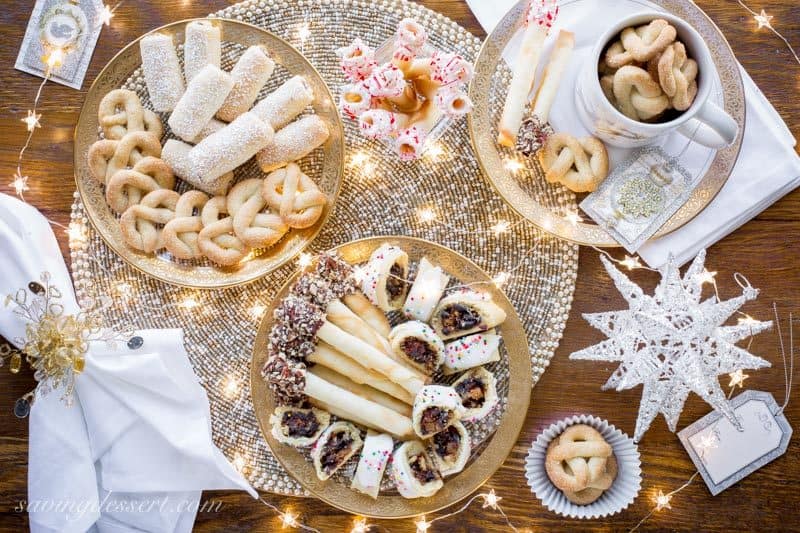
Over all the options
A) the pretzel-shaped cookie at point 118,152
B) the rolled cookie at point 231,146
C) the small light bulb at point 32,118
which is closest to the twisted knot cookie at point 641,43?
the rolled cookie at point 231,146

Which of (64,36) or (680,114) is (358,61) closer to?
(680,114)

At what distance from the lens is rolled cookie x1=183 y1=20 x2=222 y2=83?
1.91 meters

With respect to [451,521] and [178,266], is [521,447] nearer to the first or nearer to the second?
[451,521]

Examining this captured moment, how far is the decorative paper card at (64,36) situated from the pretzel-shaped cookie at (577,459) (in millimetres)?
1811

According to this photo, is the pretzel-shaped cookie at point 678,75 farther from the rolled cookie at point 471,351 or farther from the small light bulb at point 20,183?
the small light bulb at point 20,183

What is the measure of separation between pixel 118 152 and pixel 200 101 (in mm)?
283

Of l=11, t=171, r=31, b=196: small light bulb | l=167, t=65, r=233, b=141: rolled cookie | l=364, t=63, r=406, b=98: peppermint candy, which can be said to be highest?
l=364, t=63, r=406, b=98: peppermint candy

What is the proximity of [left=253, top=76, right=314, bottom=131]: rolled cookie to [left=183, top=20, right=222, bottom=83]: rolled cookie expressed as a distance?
19 cm

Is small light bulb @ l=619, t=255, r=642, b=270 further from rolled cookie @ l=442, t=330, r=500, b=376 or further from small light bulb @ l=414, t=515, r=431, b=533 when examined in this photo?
small light bulb @ l=414, t=515, r=431, b=533

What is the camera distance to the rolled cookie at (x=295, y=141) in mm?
1900

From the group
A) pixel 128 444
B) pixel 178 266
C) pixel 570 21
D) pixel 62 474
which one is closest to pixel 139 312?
pixel 178 266

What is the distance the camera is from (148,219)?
6.34 ft

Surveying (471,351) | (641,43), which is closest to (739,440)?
(471,351)

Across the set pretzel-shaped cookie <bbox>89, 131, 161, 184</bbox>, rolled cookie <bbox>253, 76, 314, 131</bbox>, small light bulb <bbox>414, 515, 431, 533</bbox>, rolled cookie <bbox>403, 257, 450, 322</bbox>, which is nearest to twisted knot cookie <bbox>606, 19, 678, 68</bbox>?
rolled cookie <bbox>403, 257, 450, 322</bbox>
